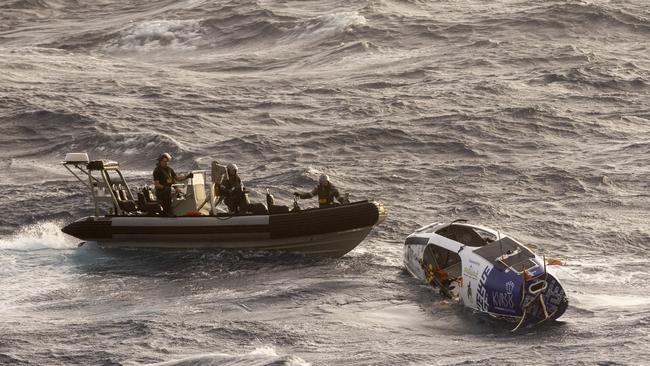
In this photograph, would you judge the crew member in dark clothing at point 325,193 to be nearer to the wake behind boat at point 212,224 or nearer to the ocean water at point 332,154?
the wake behind boat at point 212,224

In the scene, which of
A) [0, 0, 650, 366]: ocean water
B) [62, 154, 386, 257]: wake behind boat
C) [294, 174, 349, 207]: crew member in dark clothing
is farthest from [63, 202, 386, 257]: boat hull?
[294, 174, 349, 207]: crew member in dark clothing

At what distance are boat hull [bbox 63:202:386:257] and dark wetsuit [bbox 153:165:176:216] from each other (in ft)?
1.49

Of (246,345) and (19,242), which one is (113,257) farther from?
(246,345)

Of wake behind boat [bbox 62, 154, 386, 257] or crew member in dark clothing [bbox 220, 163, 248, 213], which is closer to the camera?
wake behind boat [bbox 62, 154, 386, 257]

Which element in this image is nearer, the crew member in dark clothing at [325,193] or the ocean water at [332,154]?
the ocean water at [332,154]

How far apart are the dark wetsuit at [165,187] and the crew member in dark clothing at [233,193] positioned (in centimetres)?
122

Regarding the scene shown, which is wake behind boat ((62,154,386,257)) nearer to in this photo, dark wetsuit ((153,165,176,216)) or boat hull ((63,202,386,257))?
boat hull ((63,202,386,257))

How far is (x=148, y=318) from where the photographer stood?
24125 millimetres

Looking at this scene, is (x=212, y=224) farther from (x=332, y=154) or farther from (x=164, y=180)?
(x=332, y=154)

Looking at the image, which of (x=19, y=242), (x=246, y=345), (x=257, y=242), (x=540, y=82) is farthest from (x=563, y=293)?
(x=540, y=82)

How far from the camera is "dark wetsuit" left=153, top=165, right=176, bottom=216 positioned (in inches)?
1131

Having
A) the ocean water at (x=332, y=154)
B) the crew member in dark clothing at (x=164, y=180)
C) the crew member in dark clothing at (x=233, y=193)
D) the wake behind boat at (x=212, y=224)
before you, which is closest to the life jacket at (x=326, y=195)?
the wake behind boat at (x=212, y=224)

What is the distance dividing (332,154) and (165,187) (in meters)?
9.56

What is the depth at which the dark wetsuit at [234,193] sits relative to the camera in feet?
93.6
